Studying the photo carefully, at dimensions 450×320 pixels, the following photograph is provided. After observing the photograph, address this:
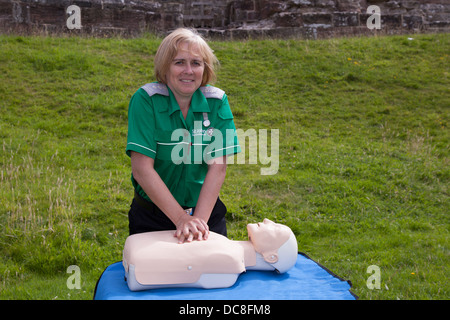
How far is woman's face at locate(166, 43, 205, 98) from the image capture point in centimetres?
314

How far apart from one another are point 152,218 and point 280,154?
4.97m

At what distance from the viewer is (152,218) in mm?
3328

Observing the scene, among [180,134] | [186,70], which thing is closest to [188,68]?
[186,70]

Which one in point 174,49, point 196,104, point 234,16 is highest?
point 234,16

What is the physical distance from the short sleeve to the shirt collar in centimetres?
14

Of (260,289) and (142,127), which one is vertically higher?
(142,127)

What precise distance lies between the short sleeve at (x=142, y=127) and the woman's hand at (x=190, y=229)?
465mm

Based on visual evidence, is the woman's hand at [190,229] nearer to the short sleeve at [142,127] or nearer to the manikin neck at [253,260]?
the manikin neck at [253,260]

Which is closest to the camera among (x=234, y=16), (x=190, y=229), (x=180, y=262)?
(x=180, y=262)

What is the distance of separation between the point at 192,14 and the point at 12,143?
9.53m

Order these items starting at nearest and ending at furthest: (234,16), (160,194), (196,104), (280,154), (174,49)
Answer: (160,194), (174,49), (196,104), (280,154), (234,16)

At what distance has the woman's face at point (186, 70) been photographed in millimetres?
3137

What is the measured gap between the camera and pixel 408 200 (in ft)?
21.9

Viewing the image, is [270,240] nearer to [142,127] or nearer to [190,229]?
[190,229]
